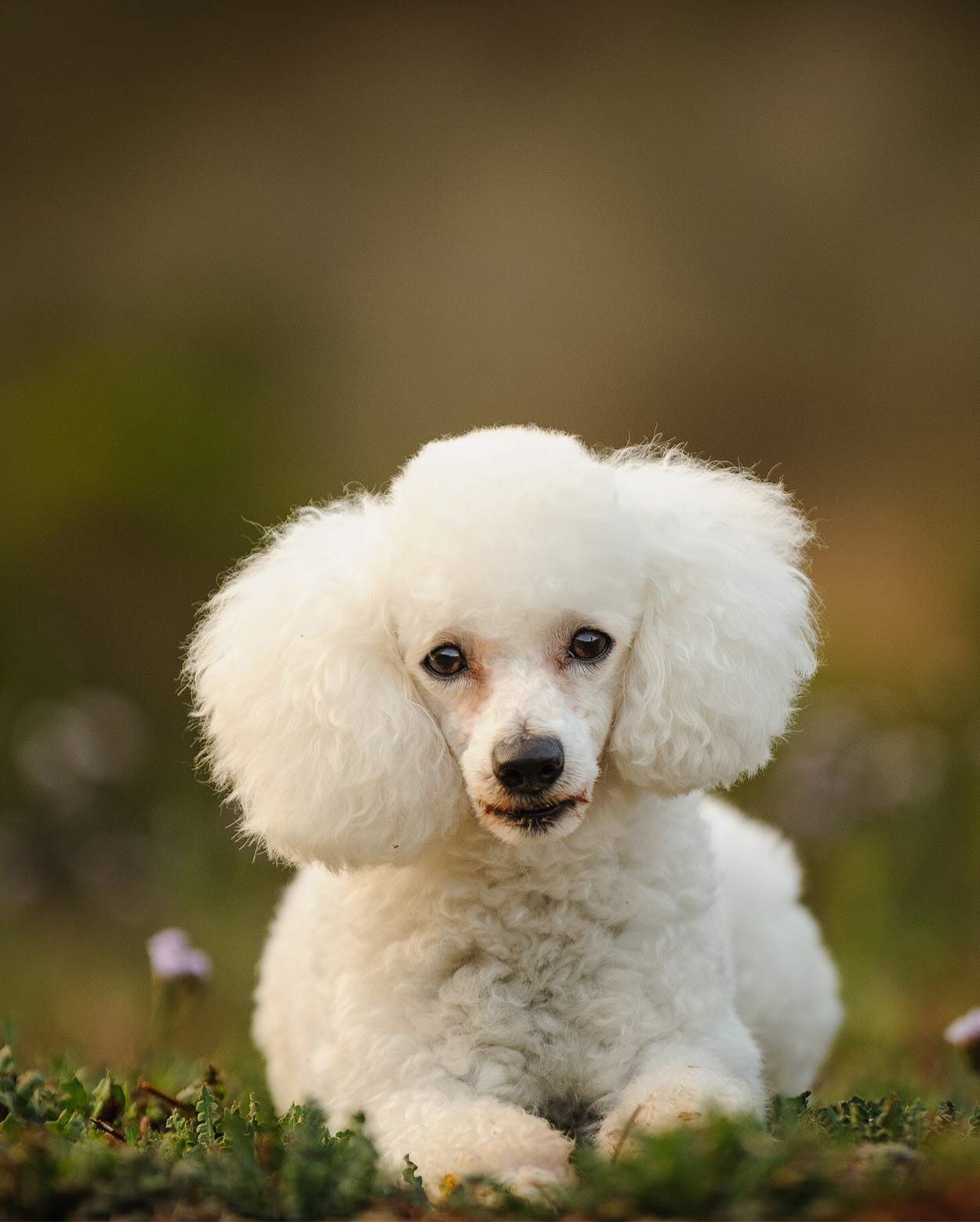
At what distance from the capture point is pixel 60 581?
7.65 meters

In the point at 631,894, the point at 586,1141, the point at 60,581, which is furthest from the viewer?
the point at 60,581

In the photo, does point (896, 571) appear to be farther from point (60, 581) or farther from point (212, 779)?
point (212, 779)

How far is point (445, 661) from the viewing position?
109 inches

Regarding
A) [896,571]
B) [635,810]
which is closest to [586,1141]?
[635,810]

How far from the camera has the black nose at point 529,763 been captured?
251cm

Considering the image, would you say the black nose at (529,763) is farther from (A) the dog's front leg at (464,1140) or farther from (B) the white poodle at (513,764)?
(A) the dog's front leg at (464,1140)

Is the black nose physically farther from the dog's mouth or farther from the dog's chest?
the dog's chest

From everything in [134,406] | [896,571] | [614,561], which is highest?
[896,571]

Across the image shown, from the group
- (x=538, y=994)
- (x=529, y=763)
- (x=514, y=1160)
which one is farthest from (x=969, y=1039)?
(x=529, y=763)

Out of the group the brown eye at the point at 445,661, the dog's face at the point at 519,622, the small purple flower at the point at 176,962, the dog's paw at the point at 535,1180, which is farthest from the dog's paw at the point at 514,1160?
the small purple flower at the point at 176,962

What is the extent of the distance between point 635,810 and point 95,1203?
1.30 meters

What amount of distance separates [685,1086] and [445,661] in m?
0.91

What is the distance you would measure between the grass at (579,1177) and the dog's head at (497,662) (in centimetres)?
61

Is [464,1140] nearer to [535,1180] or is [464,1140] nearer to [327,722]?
[535,1180]
